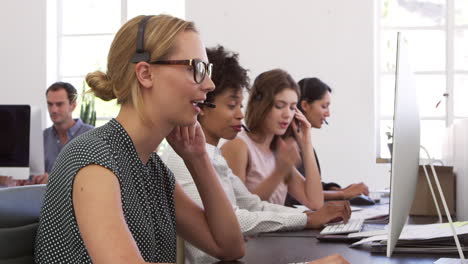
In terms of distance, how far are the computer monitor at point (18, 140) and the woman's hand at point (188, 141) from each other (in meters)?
2.82

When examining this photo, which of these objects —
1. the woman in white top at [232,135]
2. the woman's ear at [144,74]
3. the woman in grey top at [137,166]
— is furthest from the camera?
the woman in white top at [232,135]

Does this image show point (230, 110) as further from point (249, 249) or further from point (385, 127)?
point (385, 127)

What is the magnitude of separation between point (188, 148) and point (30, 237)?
50cm

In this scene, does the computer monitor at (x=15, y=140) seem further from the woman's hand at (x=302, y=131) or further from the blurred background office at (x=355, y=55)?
the blurred background office at (x=355, y=55)

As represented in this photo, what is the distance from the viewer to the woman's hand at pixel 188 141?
1678mm

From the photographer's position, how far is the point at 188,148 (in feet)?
5.55

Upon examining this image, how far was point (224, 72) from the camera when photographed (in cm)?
237

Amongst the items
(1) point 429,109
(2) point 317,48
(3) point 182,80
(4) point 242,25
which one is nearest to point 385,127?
(1) point 429,109

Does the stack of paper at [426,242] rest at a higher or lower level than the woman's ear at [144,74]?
lower

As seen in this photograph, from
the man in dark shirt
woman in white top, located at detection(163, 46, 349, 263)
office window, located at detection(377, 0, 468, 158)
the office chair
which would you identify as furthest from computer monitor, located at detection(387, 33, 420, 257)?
office window, located at detection(377, 0, 468, 158)

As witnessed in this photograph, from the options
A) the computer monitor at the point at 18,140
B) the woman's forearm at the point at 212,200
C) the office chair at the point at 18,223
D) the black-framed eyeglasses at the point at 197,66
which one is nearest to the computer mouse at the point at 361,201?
the woman's forearm at the point at 212,200

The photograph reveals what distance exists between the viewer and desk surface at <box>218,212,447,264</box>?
1.57 meters

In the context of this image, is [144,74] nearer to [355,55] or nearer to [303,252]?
[303,252]

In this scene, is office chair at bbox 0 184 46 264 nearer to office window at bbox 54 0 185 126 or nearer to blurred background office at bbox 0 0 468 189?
blurred background office at bbox 0 0 468 189
